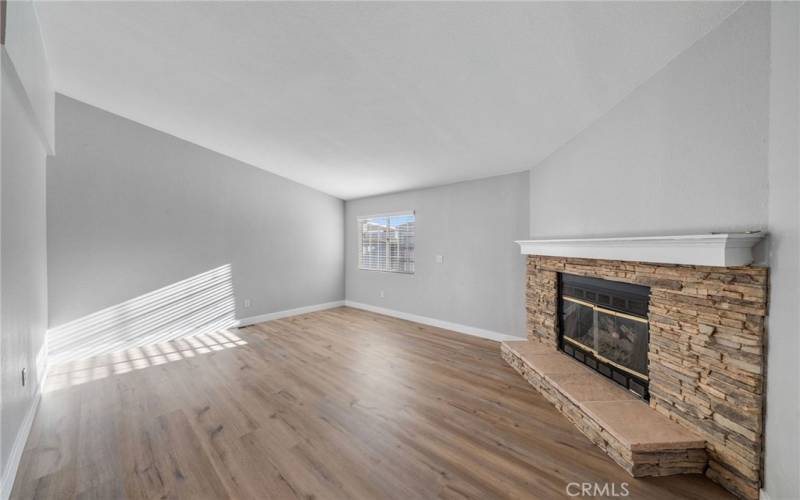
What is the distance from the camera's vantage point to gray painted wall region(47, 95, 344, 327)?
127 inches

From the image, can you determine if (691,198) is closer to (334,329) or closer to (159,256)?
(334,329)

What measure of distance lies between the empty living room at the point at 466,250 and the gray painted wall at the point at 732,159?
1 cm

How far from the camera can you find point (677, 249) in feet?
5.46

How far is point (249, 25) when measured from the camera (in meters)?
1.91

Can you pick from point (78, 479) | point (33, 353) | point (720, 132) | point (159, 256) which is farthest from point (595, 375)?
point (159, 256)

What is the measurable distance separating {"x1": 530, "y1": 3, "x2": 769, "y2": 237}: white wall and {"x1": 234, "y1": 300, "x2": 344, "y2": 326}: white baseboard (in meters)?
4.77

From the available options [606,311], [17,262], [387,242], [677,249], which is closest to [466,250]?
[387,242]

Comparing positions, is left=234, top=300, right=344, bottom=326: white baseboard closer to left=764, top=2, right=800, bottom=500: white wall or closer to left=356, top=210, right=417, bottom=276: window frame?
left=356, top=210, right=417, bottom=276: window frame

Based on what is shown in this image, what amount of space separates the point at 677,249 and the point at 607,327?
3.39 feet

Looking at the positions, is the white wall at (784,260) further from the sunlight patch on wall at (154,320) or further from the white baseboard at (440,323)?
the sunlight patch on wall at (154,320)

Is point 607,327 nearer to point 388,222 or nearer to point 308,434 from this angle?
point 308,434

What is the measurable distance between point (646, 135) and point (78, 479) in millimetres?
4144

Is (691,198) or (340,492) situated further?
(691,198)

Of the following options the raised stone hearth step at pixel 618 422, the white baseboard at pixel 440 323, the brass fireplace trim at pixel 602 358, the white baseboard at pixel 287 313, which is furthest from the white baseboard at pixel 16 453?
the white baseboard at pixel 440 323
